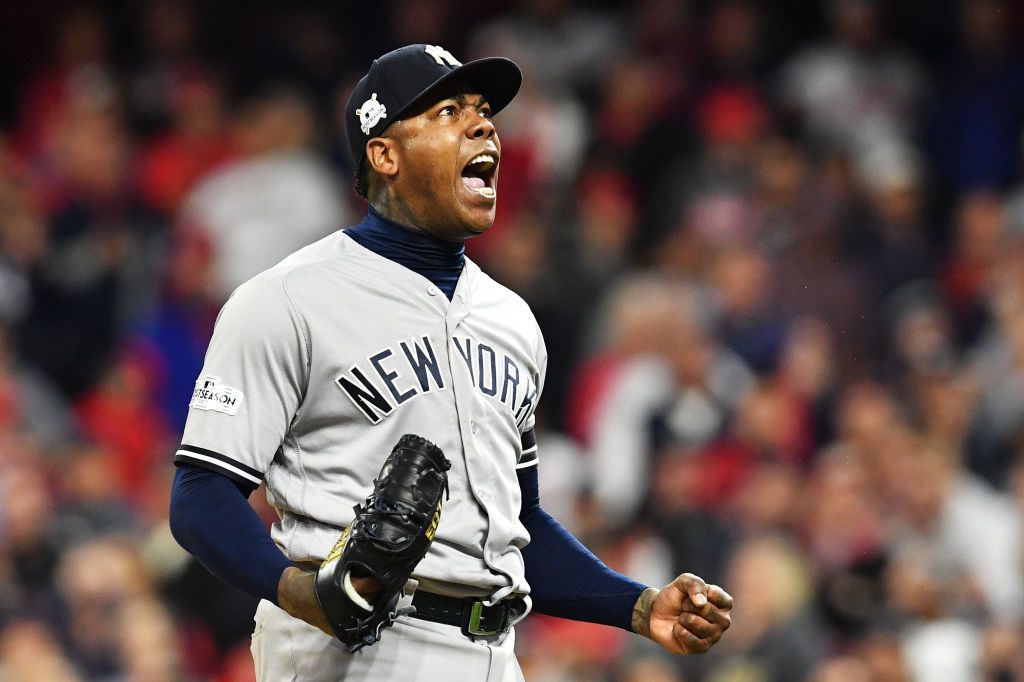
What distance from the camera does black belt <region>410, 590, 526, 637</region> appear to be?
2684 millimetres

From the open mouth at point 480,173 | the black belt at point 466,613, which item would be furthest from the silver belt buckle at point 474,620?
the open mouth at point 480,173

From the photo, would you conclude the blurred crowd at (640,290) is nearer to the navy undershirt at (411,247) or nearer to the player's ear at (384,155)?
the navy undershirt at (411,247)

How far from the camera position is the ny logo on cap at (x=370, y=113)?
9.45ft

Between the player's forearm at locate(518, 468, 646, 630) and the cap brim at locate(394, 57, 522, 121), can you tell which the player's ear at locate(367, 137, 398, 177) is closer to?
the cap brim at locate(394, 57, 522, 121)

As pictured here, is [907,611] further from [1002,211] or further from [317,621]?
[317,621]

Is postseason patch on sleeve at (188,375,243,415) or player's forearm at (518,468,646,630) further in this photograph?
player's forearm at (518,468,646,630)

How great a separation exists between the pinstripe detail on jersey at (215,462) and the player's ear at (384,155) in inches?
25.4

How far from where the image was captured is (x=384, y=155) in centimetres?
290

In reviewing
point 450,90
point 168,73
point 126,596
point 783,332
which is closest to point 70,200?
point 168,73

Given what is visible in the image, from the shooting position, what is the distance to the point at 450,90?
2.90 meters

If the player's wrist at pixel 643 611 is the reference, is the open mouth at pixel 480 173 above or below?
above

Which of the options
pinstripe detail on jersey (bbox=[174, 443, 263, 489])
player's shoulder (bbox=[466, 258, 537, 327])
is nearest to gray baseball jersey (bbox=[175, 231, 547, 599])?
pinstripe detail on jersey (bbox=[174, 443, 263, 489])

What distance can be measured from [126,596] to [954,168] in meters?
4.71

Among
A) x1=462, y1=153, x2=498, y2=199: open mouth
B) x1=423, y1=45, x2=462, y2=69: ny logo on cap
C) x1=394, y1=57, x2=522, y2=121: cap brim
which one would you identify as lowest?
x1=462, y1=153, x2=498, y2=199: open mouth
